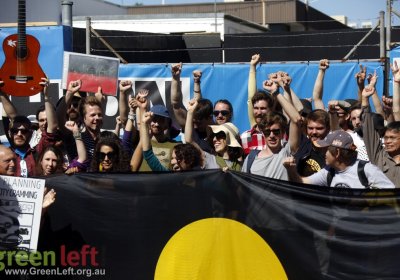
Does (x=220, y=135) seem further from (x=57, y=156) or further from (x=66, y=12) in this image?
(x=66, y=12)

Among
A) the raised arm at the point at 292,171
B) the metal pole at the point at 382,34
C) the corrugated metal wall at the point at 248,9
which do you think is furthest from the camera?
the corrugated metal wall at the point at 248,9

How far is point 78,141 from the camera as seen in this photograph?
7793 millimetres

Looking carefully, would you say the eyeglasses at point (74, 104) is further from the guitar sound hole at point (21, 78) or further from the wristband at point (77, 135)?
the guitar sound hole at point (21, 78)

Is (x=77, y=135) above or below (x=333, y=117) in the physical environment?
below

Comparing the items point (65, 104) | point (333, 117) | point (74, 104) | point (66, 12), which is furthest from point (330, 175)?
point (66, 12)

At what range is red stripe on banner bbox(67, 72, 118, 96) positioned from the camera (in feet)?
31.2

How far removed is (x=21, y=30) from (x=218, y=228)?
4533 mm

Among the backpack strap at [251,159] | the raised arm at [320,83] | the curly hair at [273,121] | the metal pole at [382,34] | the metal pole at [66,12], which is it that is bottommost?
the backpack strap at [251,159]

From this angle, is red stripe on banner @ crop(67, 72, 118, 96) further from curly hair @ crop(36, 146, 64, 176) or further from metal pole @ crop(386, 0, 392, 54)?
metal pole @ crop(386, 0, 392, 54)

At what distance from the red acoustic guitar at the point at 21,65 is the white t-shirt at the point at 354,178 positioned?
12.5ft

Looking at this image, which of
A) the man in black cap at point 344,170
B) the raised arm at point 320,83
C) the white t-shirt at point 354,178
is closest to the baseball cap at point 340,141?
the man in black cap at point 344,170

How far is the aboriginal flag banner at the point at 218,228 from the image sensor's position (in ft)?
22.0

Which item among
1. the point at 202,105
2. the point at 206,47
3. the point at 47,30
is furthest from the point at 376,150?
the point at 206,47

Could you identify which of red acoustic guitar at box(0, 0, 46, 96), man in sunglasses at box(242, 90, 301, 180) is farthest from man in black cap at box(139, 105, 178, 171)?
red acoustic guitar at box(0, 0, 46, 96)
